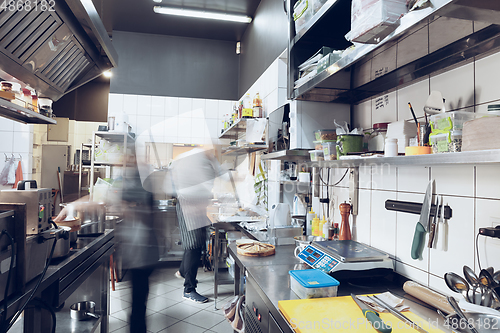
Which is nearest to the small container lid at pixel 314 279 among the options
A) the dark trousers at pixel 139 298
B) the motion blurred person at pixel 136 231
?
the dark trousers at pixel 139 298

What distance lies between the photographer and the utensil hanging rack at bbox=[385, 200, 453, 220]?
1269 millimetres

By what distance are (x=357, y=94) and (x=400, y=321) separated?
1.27m

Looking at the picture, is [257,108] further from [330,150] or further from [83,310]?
[83,310]

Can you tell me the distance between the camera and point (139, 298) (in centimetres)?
328

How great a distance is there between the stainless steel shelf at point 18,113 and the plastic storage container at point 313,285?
2.05 meters

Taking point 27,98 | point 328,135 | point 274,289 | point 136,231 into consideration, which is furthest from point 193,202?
point 274,289

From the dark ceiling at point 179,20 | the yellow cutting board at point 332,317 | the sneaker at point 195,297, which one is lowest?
the sneaker at point 195,297

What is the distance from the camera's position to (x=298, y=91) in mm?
1883

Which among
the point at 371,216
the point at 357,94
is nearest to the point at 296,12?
the point at 357,94

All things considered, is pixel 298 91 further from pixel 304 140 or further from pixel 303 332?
pixel 303 332

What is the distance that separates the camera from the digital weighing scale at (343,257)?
1.41 m

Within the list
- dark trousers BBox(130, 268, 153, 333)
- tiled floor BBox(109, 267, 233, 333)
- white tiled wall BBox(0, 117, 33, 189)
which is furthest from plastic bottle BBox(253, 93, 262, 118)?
white tiled wall BBox(0, 117, 33, 189)

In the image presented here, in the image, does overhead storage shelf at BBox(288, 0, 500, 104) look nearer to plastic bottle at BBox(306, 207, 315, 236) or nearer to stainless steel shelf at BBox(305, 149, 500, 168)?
stainless steel shelf at BBox(305, 149, 500, 168)

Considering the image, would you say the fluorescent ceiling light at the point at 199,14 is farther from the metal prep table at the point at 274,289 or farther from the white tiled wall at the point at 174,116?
the metal prep table at the point at 274,289
